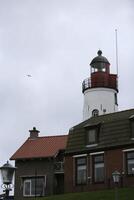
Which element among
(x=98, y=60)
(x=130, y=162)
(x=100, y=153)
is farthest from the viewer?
(x=98, y=60)

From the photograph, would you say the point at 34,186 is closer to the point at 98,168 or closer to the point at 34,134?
the point at 34,134

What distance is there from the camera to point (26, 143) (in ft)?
184

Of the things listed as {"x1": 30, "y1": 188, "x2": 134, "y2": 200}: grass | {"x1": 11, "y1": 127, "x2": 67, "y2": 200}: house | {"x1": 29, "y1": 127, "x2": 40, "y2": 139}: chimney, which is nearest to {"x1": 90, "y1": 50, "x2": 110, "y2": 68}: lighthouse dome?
{"x1": 29, "y1": 127, "x2": 40, "y2": 139}: chimney

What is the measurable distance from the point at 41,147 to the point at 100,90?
9.74 m

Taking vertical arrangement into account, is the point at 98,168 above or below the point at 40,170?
below

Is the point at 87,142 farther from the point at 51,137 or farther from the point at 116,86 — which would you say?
the point at 116,86

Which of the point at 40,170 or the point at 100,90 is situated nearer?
the point at 40,170

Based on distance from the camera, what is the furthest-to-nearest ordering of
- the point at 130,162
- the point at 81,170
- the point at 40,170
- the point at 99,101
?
the point at 99,101 < the point at 40,170 < the point at 81,170 < the point at 130,162

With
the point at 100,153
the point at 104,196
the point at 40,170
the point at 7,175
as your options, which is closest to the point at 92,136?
the point at 100,153

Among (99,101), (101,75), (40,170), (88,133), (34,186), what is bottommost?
(34,186)

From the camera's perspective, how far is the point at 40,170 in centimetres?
5175

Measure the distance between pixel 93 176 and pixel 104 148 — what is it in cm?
249

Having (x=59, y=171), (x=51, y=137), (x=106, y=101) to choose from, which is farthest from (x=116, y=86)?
(x=59, y=171)

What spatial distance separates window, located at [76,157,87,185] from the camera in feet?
141
